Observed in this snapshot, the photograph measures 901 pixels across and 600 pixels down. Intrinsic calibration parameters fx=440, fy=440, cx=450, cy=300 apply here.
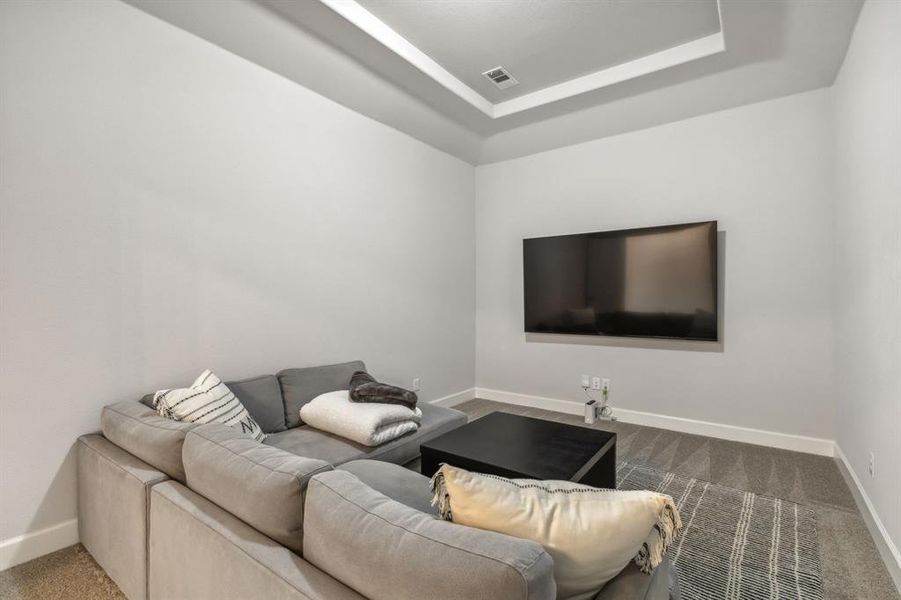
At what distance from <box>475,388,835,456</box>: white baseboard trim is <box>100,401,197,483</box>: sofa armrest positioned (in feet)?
12.5

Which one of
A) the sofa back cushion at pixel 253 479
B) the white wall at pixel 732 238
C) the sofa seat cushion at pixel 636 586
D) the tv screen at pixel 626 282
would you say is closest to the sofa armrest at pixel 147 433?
the sofa back cushion at pixel 253 479

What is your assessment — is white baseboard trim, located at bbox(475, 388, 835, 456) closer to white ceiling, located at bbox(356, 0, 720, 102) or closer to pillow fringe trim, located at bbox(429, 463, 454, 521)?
white ceiling, located at bbox(356, 0, 720, 102)

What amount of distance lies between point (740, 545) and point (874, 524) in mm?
781

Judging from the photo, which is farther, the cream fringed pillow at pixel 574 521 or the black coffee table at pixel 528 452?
the black coffee table at pixel 528 452

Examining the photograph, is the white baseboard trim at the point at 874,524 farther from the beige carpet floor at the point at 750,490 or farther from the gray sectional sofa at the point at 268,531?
the gray sectional sofa at the point at 268,531

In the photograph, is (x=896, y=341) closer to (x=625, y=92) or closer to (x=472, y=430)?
(x=472, y=430)

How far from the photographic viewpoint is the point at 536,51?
342 cm

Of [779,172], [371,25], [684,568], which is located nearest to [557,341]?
[779,172]

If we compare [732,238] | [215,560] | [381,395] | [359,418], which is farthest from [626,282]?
[215,560]

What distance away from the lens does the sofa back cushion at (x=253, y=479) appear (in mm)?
1183

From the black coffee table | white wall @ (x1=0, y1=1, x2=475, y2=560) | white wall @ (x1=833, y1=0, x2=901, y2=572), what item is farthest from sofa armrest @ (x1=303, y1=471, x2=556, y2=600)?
white wall @ (x1=833, y1=0, x2=901, y2=572)

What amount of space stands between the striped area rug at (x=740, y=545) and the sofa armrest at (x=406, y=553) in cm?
155

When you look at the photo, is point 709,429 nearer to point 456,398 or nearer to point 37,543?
point 456,398

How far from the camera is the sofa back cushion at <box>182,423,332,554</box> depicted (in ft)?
3.88
